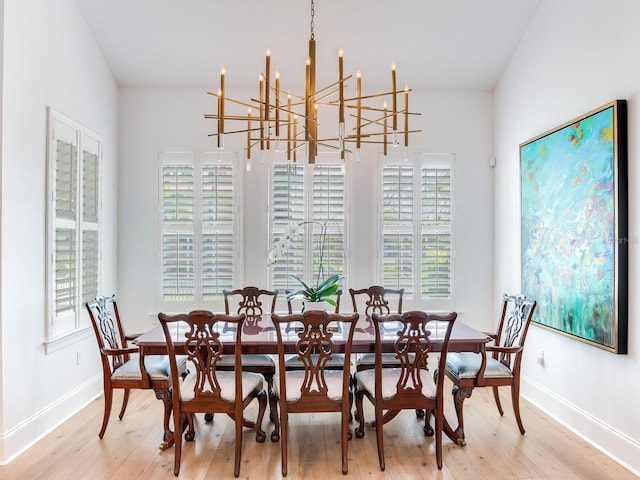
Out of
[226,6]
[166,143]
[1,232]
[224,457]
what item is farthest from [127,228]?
[224,457]

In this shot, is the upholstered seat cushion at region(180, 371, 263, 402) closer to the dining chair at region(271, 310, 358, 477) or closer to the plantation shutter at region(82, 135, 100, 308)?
the dining chair at region(271, 310, 358, 477)

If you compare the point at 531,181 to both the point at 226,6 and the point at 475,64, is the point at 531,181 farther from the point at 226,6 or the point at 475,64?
the point at 226,6

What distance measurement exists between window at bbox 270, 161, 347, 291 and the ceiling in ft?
3.15

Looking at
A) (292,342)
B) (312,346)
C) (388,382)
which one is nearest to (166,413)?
(292,342)

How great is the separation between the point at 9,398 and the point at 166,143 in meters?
2.77

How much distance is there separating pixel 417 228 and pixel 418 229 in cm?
2

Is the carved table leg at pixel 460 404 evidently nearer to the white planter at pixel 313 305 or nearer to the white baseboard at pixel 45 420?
the white planter at pixel 313 305

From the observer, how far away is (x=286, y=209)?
4691mm

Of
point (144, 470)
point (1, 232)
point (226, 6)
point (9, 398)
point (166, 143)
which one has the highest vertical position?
point (226, 6)

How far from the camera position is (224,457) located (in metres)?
2.93

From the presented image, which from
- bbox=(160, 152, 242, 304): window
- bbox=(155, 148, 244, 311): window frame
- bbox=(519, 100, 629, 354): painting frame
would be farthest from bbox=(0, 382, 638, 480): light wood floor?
bbox=(160, 152, 242, 304): window

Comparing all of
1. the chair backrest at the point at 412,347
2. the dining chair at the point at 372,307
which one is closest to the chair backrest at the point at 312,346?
the chair backrest at the point at 412,347

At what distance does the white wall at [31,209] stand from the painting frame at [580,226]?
3970 mm

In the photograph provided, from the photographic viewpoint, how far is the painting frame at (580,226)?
9.39 ft
